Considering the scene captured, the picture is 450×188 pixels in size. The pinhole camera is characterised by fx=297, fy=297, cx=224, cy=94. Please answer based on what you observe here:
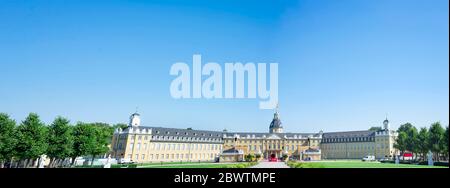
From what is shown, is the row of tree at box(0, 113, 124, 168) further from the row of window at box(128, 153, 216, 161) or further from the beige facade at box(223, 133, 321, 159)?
the beige facade at box(223, 133, 321, 159)

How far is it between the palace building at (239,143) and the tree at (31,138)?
3504cm

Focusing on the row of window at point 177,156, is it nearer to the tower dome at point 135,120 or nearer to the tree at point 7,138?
the tower dome at point 135,120

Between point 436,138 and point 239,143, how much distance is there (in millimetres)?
62667

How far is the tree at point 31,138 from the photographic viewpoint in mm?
37625

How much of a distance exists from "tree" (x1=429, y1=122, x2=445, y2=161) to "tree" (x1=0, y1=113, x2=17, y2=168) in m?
Answer: 69.0

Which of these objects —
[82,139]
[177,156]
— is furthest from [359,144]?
[82,139]

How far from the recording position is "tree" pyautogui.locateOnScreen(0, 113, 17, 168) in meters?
36.8

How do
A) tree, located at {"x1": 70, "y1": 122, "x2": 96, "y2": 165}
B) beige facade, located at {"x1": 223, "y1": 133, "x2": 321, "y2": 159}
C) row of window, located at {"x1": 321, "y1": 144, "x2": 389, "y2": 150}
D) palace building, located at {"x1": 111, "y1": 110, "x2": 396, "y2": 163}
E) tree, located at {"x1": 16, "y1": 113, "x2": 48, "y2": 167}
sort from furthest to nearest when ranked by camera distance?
beige facade, located at {"x1": 223, "y1": 133, "x2": 321, "y2": 159}, row of window, located at {"x1": 321, "y1": 144, "x2": 389, "y2": 150}, palace building, located at {"x1": 111, "y1": 110, "x2": 396, "y2": 163}, tree, located at {"x1": 70, "y1": 122, "x2": 96, "y2": 165}, tree, located at {"x1": 16, "y1": 113, "x2": 48, "y2": 167}

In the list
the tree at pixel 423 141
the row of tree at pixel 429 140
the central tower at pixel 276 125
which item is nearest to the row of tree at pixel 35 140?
the row of tree at pixel 429 140

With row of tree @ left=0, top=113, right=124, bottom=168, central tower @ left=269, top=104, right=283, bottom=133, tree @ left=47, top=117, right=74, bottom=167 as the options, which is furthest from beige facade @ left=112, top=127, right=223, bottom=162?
Result: tree @ left=47, top=117, right=74, bottom=167

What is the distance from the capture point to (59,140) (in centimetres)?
4312
